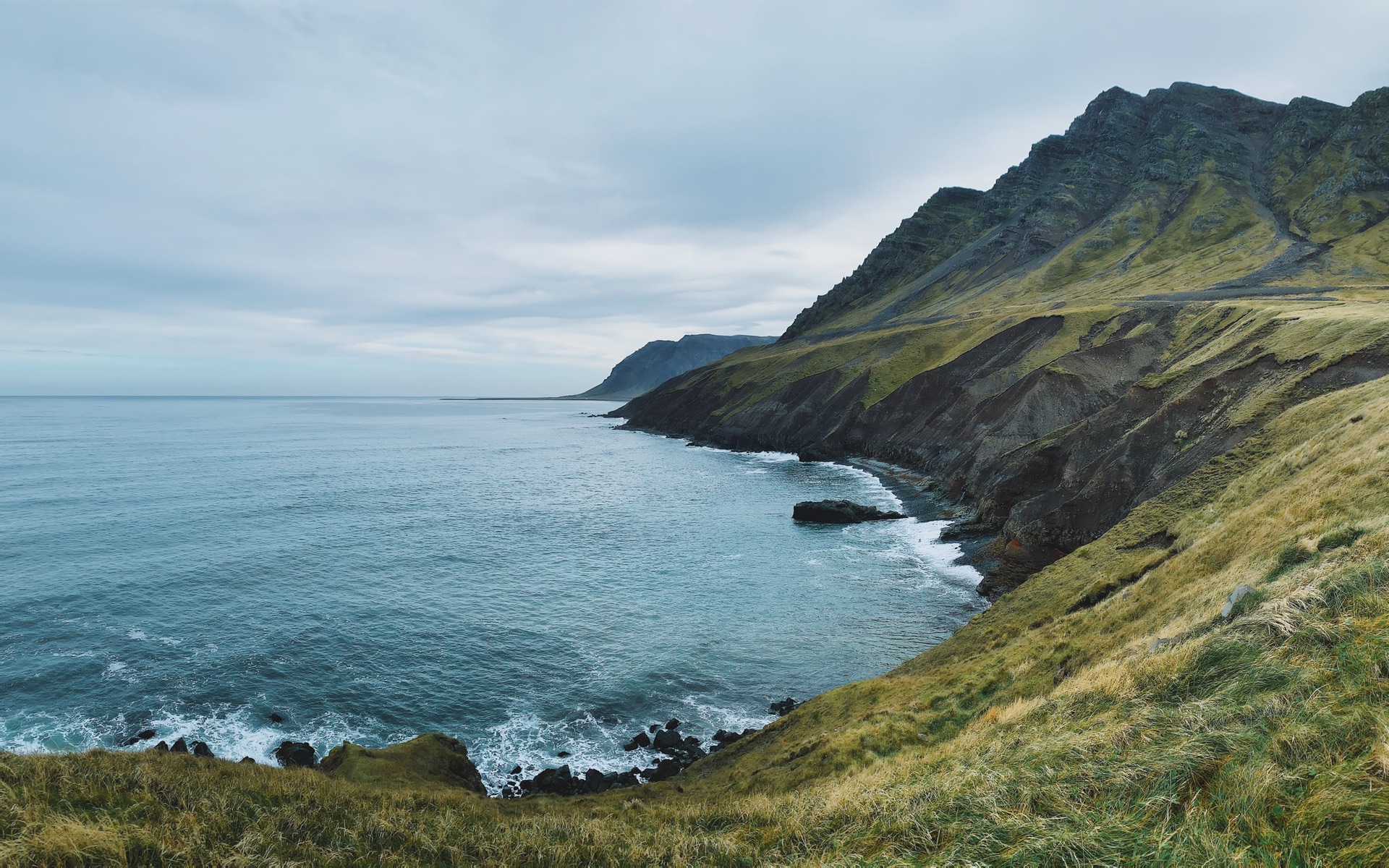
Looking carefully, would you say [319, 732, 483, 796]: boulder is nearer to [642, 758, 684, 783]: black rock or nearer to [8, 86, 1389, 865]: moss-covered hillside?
[8, 86, 1389, 865]: moss-covered hillside

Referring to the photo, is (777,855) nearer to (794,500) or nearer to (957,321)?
(794,500)

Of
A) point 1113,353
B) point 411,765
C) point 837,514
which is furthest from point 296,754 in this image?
point 1113,353

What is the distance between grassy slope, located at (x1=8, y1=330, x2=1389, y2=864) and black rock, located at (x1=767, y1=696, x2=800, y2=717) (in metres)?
6.23

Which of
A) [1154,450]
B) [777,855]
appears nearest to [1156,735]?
[777,855]

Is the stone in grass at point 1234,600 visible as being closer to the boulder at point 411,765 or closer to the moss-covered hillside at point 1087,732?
the moss-covered hillside at point 1087,732

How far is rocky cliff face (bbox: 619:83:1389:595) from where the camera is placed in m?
42.2

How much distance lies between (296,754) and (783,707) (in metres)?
20.3

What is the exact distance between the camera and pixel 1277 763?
7.87 meters

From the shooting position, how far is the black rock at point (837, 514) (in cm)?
6147

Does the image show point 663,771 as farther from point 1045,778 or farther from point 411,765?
point 1045,778

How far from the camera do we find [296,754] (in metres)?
24.5

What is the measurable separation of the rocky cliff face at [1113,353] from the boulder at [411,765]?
3413 cm

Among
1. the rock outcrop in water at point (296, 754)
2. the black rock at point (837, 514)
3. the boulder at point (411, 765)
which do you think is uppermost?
the black rock at point (837, 514)

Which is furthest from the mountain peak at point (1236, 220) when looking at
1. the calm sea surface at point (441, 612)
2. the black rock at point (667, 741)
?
the black rock at point (667, 741)
